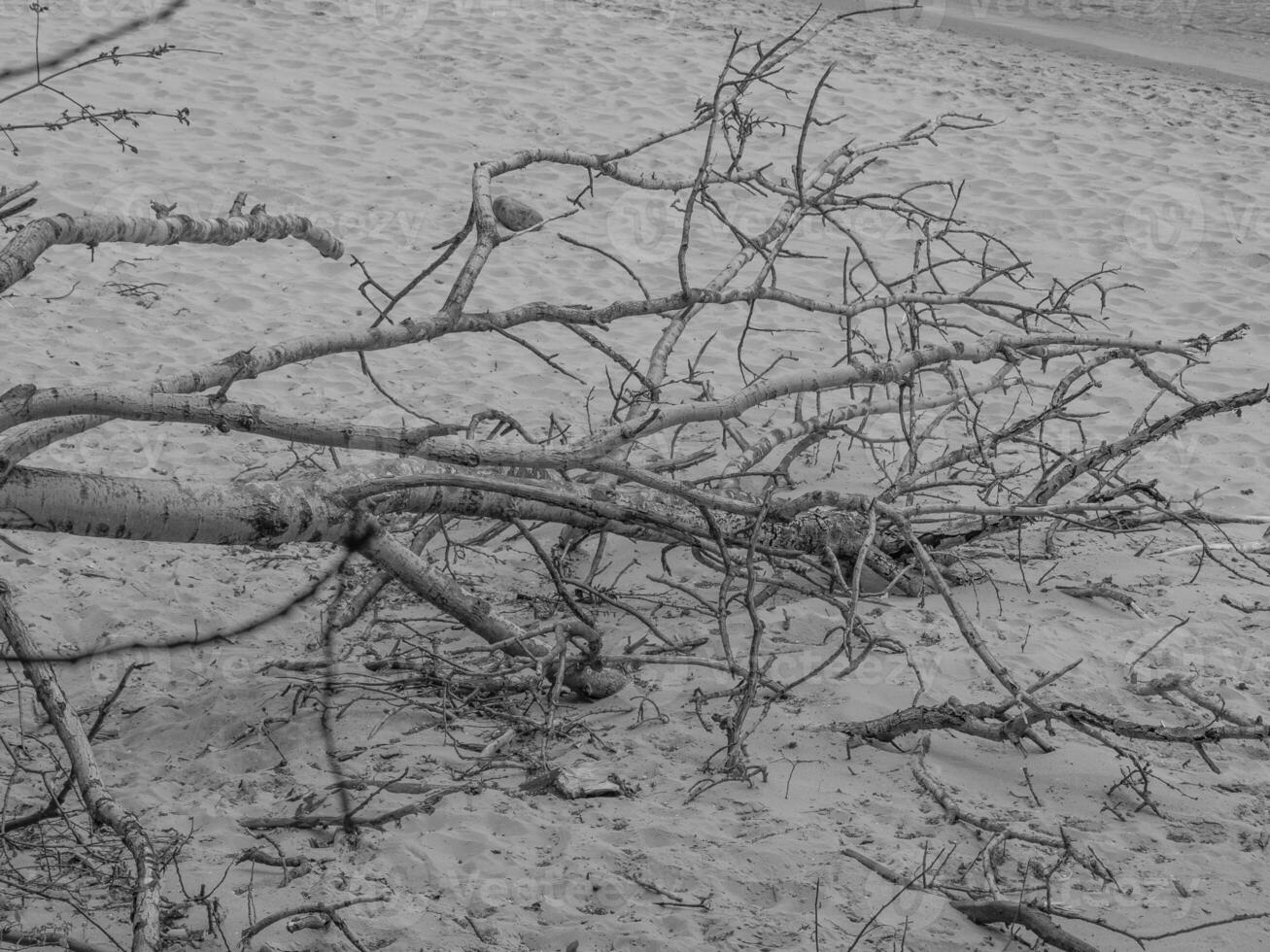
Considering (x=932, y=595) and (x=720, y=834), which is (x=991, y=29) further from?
(x=720, y=834)

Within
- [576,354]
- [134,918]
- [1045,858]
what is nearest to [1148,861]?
[1045,858]

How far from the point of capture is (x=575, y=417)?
5.18m

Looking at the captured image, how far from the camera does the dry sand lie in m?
2.62

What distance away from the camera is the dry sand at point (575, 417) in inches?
103

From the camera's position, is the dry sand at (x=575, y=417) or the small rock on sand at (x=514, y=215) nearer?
the dry sand at (x=575, y=417)

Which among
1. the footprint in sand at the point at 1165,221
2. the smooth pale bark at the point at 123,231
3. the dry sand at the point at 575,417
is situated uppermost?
the smooth pale bark at the point at 123,231

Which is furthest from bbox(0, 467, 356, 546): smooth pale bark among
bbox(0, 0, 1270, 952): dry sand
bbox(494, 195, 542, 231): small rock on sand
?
bbox(494, 195, 542, 231): small rock on sand

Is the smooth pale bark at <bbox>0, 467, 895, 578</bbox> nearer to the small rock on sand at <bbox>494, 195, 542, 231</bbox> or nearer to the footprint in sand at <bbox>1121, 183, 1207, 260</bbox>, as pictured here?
the small rock on sand at <bbox>494, 195, 542, 231</bbox>

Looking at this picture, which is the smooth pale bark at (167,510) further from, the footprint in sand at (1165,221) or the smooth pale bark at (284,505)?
the footprint in sand at (1165,221)

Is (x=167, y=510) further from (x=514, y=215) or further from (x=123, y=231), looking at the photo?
(x=514, y=215)

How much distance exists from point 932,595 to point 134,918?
2.59 m

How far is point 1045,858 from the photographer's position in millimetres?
2713

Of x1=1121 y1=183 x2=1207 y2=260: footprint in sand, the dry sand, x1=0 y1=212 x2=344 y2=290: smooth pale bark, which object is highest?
x1=0 y1=212 x2=344 y2=290: smooth pale bark

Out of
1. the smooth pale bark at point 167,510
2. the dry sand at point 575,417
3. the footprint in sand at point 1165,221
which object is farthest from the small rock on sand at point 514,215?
the smooth pale bark at point 167,510
